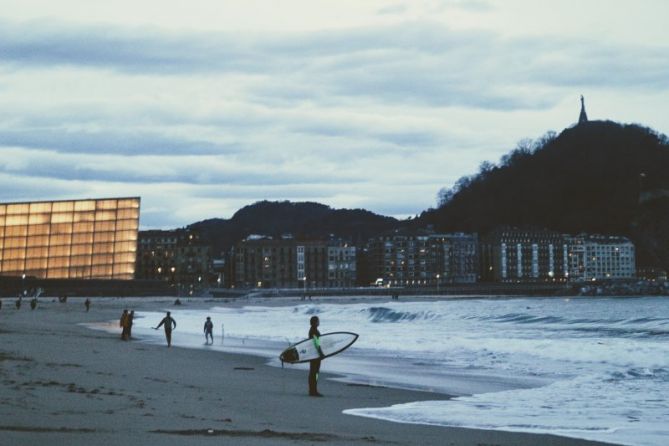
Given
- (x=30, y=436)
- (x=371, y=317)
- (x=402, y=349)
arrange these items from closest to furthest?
(x=30, y=436) → (x=402, y=349) → (x=371, y=317)

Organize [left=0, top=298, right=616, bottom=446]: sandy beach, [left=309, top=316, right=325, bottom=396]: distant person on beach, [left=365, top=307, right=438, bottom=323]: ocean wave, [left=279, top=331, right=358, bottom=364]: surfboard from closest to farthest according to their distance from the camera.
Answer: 1. [left=0, top=298, right=616, bottom=446]: sandy beach
2. [left=309, top=316, right=325, bottom=396]: distant person on beach
3. [left=279, top=331, right=358, bottom=364]: surfboard
4. [left=365, top=307, right=438, bottom=323]: ocean wave

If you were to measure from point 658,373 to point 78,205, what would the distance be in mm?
117231

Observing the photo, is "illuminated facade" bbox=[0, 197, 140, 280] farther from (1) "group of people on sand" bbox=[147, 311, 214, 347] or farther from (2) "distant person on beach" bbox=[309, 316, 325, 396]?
(2) "distant person on beach" bbox=[309, 316, 325, 396]

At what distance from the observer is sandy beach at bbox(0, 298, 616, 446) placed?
983 centimetres

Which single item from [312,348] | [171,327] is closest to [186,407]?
[312,348]

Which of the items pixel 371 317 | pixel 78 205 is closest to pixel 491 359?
pixel 371 317

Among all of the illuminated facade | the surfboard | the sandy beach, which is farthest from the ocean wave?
the illuminated facade

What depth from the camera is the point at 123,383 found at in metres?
16.2

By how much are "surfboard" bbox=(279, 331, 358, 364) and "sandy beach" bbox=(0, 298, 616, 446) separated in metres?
0.68

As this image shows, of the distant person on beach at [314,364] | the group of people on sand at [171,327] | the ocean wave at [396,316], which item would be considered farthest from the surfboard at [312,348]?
the ocean wave at [396,316]

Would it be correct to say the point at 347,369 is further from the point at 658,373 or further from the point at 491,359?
the point at 658,373

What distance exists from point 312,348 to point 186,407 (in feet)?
13.4

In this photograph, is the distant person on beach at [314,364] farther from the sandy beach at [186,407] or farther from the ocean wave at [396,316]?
the ocean wave at [396,316]

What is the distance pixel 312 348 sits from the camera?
16562mm
